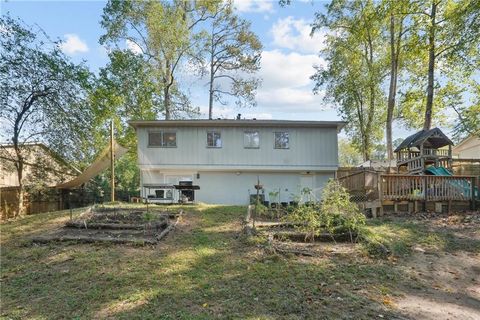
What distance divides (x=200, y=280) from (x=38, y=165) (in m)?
12.1

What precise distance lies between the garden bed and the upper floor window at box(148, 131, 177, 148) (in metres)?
7.98

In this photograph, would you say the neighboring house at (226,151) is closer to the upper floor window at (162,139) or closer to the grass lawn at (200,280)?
the upper floor window at (162,139)

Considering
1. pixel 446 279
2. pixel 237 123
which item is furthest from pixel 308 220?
pixel 237 123

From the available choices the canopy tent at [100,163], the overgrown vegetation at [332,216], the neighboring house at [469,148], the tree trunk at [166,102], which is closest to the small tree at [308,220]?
the overgrown vegetation at [332,216]

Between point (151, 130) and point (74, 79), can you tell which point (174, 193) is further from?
point (74, 79)

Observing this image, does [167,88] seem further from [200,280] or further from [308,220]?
[200,280]

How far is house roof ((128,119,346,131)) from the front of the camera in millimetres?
15438

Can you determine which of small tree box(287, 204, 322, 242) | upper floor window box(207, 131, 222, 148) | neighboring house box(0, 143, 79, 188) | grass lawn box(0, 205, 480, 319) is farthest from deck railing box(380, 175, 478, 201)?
neighboring house box(0, 143, 79, 188)

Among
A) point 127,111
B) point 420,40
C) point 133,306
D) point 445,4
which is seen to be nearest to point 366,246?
point 133,306

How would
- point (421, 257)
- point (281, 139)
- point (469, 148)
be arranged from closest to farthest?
point (421, 257) < point (281, 139) < point (469, 148)

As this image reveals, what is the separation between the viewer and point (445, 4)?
15195 millimetres

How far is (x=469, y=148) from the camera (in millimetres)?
25922

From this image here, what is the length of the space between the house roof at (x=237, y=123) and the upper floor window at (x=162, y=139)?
450 millimetres

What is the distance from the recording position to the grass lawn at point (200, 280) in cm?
349
